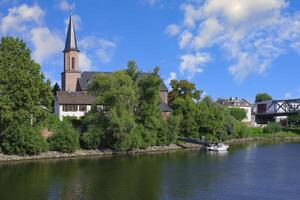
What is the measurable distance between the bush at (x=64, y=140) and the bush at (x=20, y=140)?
386cm

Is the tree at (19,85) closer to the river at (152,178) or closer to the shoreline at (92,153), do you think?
the shoreline at (92,153)

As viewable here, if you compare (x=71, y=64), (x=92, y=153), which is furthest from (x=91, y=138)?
(x=71, y=64)

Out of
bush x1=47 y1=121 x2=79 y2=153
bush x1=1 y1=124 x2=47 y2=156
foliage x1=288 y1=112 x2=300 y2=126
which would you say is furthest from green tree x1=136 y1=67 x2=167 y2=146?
foliage x1=288 y1=112 x2=300 y2=126

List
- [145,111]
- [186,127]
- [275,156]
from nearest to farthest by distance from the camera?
[275,156] < [145,111] < [186,127]

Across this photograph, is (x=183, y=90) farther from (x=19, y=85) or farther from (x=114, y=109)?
(x=19, y=85)

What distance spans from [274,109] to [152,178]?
128 m

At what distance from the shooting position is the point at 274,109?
6560 inches

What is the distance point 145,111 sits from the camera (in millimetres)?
76500

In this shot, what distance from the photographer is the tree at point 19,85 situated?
5969cm

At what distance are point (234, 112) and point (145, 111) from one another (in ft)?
198

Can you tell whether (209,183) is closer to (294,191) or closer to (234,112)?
(294,191)

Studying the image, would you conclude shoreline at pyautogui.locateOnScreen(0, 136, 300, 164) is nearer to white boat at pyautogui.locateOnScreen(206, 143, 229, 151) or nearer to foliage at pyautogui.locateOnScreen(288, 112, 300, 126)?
white boat at pyautogui.locateOnScreen(206, 143, 229, 151)

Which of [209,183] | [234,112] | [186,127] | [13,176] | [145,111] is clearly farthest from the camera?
[234,112]

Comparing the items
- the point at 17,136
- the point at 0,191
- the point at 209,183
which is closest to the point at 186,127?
the point at 17,136
